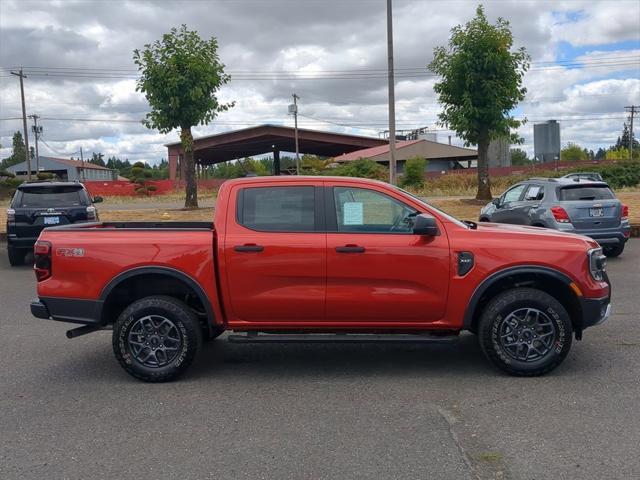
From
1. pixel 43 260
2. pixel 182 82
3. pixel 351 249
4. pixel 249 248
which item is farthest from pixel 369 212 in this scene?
pixel 182 82

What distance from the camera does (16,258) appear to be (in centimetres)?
1306

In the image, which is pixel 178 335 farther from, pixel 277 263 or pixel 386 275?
A: pixel 386 275

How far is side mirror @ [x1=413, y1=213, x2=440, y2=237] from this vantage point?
5145mm

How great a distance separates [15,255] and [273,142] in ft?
171

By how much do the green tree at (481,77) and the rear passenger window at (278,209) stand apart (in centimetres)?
1654

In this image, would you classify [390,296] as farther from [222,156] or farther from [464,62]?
[222,156]

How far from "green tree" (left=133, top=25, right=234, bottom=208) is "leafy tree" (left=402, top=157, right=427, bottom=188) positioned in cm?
2014

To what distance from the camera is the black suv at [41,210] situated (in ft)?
40.9

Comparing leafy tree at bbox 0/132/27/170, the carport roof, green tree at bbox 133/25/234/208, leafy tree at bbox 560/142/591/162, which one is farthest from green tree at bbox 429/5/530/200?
leafy tree at bbox 0/132/27/170

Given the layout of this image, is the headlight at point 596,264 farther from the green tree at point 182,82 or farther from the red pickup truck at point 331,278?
the green tree at point 182,82

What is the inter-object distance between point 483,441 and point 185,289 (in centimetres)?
283

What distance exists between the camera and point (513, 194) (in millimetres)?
13539

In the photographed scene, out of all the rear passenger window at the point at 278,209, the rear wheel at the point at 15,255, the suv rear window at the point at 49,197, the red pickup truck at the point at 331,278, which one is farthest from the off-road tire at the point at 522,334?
the rear wheel at the point at 15,255

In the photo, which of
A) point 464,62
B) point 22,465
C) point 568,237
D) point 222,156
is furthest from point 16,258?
point 222,156
